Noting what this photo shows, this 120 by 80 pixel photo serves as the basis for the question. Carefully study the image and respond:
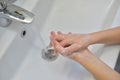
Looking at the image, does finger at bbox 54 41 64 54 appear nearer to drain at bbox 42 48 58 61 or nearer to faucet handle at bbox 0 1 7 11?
drain at bbox 42 48 58 61

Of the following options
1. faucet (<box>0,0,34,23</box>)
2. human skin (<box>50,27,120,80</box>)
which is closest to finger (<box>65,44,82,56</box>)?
human skin (<box>50,27,120,80</box>)

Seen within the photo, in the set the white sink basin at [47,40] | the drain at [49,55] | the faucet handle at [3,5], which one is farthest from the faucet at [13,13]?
the drain at [49,55]

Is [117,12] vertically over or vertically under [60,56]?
A: over

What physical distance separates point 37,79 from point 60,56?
12cm

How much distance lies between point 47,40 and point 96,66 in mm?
207

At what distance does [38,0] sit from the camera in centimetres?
78

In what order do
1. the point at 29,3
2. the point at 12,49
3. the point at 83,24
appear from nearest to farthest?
the point at 12,49
the point at 29,3
the point at 83,24

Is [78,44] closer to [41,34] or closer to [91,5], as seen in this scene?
[41,34]

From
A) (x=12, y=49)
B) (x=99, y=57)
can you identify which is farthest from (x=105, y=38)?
(x=12, y=49)

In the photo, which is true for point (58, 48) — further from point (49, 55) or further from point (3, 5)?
point (3, 5)

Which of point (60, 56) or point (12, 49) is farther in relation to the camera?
point (60, 56)

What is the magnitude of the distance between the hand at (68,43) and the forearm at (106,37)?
0.08 ft

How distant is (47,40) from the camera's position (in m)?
0.80

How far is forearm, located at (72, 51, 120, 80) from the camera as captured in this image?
0.66 meters
